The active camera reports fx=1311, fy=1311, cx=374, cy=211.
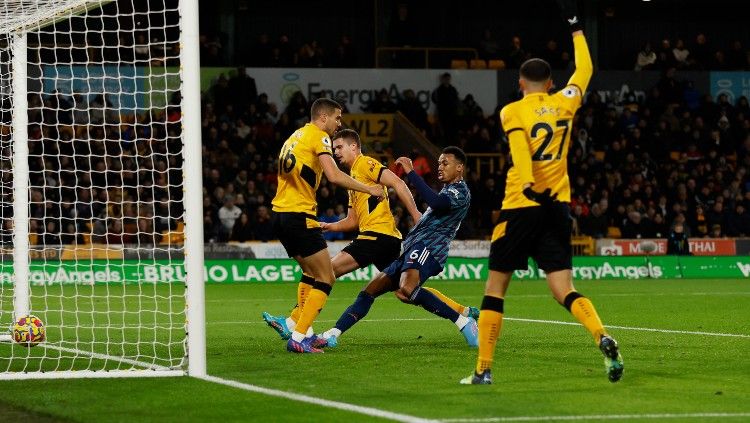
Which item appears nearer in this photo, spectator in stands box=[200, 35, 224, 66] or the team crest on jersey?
the team crest on jersey

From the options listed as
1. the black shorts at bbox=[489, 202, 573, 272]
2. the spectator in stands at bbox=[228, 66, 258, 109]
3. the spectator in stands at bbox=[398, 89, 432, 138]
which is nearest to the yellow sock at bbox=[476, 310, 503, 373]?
the black shorts at bbox=[489, 202, 573, 272]

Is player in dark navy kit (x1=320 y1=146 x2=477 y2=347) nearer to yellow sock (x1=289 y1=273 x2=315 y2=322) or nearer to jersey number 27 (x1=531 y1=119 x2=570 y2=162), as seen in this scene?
yellow sock (x1=289 y1=273 x2=315 y2=322)

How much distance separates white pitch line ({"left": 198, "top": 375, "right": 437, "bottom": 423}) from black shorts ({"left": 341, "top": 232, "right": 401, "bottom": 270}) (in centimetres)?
310

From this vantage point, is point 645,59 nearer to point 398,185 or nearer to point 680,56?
point 680,56

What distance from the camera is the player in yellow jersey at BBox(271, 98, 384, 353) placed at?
1141 cm

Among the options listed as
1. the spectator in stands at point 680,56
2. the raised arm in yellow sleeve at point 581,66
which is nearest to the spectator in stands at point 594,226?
the spectator in stands at point 680,56

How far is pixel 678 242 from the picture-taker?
95.1 feet

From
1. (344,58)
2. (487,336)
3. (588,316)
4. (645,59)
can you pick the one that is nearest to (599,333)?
(588,316)

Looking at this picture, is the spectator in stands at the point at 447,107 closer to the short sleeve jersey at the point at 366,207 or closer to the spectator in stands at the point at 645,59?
the spectator in stands at the point at 645,59

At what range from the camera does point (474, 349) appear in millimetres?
11828

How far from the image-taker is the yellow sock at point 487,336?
8797 millimetres

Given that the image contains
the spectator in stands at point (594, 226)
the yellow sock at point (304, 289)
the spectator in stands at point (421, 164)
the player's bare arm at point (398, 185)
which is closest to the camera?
the player's bare arm at point (398, 185)

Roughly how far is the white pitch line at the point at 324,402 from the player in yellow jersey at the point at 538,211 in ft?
4.12

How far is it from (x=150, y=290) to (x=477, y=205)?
993 centimetres
